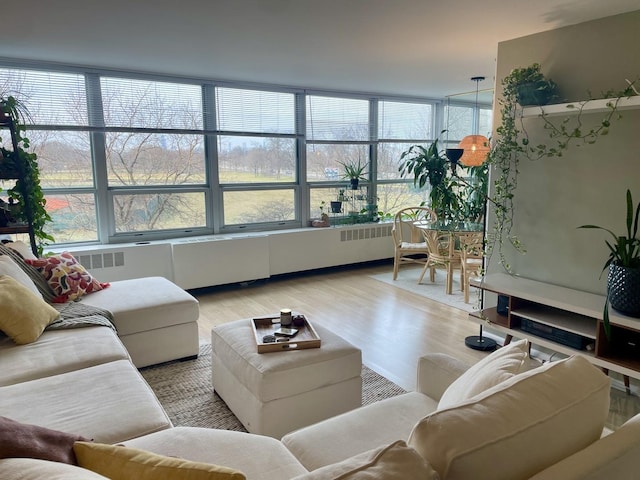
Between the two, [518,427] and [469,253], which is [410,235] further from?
[518,427]

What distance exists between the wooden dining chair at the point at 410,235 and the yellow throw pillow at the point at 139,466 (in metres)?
4.37

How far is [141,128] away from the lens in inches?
183

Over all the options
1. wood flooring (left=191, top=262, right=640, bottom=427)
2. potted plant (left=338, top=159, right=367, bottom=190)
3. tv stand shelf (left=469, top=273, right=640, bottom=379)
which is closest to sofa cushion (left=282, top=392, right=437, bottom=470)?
wood flooring (left=191, top=262, right=640, bottom=427)

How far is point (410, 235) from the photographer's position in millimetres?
6387

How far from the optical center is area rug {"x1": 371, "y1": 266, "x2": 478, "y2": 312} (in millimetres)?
4629

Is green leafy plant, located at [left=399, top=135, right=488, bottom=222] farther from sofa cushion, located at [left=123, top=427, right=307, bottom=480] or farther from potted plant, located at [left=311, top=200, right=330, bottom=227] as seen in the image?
sofa cushion, located at [left=123, top=427, right=307, bottom=480]

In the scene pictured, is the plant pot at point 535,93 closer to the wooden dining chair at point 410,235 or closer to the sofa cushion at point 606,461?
the wooden dining chair at point 410,235

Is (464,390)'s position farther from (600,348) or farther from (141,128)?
(141,128)

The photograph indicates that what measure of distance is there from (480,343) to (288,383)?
1.90 metres

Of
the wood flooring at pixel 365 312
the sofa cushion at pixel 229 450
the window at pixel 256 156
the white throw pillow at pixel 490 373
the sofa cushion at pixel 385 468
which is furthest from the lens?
the window at pixel 256 156

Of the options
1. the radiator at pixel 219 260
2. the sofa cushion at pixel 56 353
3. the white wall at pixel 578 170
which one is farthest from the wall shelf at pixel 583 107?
the radiator at pixel 219 260

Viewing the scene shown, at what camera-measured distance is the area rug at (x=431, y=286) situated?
15.2ft

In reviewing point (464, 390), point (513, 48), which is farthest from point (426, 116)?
point (464, 390)

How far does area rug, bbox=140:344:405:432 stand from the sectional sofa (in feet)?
2.07
